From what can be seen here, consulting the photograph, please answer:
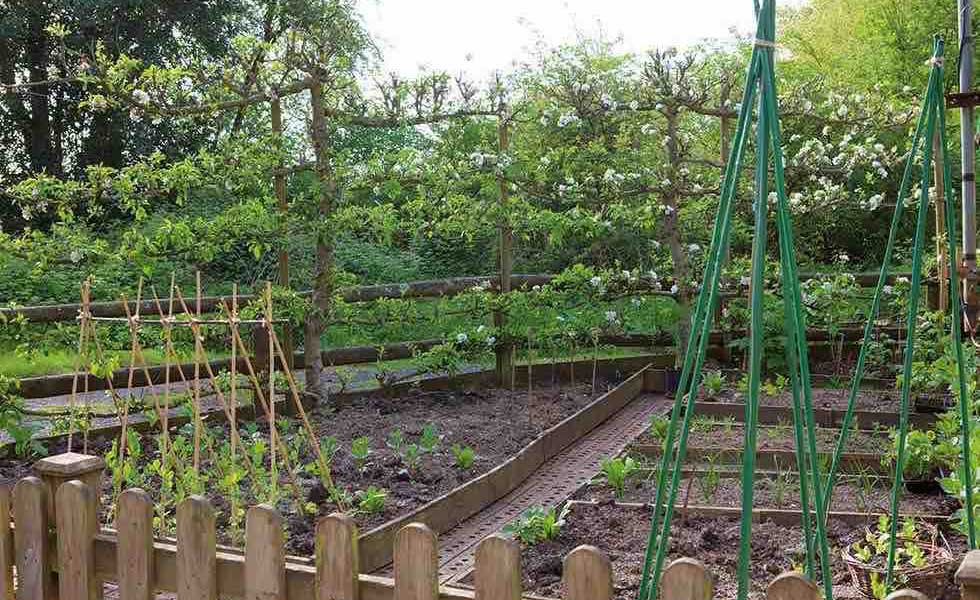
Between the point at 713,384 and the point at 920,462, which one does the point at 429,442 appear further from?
the point at 713,384

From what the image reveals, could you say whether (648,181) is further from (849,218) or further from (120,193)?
(849,218)

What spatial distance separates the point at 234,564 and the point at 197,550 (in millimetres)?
93

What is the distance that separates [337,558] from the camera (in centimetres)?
203

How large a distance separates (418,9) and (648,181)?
858cm

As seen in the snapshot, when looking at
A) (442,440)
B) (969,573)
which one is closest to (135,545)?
(969,573)

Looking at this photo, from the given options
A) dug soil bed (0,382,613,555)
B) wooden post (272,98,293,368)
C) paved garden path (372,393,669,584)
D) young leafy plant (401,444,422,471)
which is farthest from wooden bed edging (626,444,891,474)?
wooden post (272,98,293,368)

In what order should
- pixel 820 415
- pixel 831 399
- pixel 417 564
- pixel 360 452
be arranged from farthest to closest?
pixel 831 399, pixel 820 415, pixel 360 452, pixel 417 564

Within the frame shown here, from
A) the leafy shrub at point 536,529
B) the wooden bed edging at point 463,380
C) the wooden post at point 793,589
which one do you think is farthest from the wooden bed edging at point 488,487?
the wooden post at point 793,589

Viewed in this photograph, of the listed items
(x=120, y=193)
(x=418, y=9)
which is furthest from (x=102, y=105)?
(x=418, y=9)

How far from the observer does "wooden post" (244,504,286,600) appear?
2098 millimetres

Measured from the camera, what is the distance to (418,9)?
1495 centimetres

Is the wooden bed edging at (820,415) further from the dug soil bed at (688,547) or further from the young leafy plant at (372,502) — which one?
Answer: the young leafy plant at (372,502)

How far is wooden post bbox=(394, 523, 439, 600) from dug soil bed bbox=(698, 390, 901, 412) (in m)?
4.86

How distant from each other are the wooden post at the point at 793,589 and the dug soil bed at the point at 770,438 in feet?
12.3
